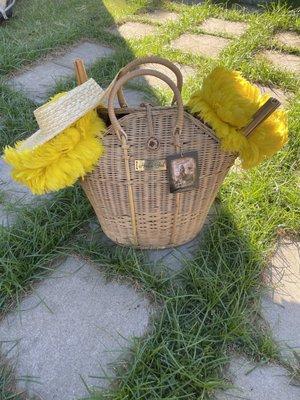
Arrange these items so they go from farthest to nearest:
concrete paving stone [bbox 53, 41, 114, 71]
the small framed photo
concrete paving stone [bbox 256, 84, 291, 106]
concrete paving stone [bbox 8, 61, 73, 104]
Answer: concrete paving stone [bbox 53, 41, 114, 71], concrete paving stone [bbox 8, 61, 73, 104], concrete paving stone [bbox 256, 84, 291, 106], the small framed photo

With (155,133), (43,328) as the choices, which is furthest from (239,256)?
(43,328)

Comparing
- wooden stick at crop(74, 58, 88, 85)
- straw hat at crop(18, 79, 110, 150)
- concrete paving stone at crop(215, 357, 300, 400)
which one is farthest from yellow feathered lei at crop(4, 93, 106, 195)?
concrete paving stone at crop(215, 357, 300, 400)

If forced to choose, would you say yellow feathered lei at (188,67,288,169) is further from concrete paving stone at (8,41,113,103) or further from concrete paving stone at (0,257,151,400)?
concrete paving stone at (8,41,113,103)

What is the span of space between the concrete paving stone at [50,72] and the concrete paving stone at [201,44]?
0.52m

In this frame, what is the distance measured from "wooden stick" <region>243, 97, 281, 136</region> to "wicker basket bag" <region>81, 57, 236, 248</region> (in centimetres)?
11

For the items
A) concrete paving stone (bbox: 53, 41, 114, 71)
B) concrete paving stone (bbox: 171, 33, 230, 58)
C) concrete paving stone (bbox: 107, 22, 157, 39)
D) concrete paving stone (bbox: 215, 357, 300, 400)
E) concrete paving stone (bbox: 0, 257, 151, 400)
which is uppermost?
concrete paving stone (bbox: 107, 22, 157, 39)

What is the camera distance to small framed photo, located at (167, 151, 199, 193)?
48.8 inches

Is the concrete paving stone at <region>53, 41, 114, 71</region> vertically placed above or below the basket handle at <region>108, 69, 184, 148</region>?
below

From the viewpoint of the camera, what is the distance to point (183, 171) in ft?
4.15

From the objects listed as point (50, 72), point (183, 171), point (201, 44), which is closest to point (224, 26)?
point (201, 44)

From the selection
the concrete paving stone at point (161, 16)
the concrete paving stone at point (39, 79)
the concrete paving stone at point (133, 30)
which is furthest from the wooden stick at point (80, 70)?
the concrete paving stone at point (161, 16)

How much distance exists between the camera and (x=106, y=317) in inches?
53.8

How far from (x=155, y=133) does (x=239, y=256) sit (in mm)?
586

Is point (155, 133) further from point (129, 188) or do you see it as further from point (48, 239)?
point (48, 239)
